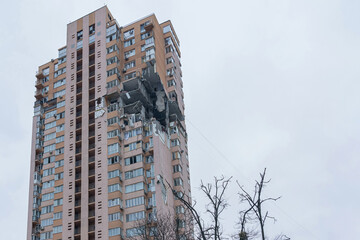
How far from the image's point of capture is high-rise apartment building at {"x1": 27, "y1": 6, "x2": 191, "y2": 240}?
184 feet

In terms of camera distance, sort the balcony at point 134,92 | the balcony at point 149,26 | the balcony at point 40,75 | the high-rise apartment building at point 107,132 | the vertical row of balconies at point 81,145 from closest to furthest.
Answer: the high-rise apartment building at point 107,132 → the vertical row of balconies at point 81,145 → the balcony at point 134,92 → the balcony at point 149,26 → the balcony at point 40,75

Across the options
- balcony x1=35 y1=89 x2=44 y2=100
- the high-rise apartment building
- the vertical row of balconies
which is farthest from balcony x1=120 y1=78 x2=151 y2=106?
balcony x1=35 y1=89 x2=44 y2=100

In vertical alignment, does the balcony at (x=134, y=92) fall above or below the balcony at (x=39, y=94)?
below

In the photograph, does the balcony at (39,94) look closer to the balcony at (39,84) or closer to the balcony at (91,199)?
the balcony at (39,84)

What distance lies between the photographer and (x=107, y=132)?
59812mm

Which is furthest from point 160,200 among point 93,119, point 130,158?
point 93,119

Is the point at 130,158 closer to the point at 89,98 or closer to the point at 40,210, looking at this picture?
the point at 89,98

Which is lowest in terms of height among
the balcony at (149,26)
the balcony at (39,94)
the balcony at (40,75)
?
the balcony at (39,94)

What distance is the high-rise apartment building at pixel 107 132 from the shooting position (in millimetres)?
55938

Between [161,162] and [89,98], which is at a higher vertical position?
[89,98]

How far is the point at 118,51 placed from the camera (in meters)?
65.7

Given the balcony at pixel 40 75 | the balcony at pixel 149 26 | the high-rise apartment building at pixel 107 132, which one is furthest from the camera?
the balcony at pixel 40 75

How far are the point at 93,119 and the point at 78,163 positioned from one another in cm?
636

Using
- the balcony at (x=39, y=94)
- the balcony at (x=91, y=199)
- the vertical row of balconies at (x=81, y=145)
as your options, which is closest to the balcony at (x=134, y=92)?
the vertical row of balconies at (x=81, y=145)
